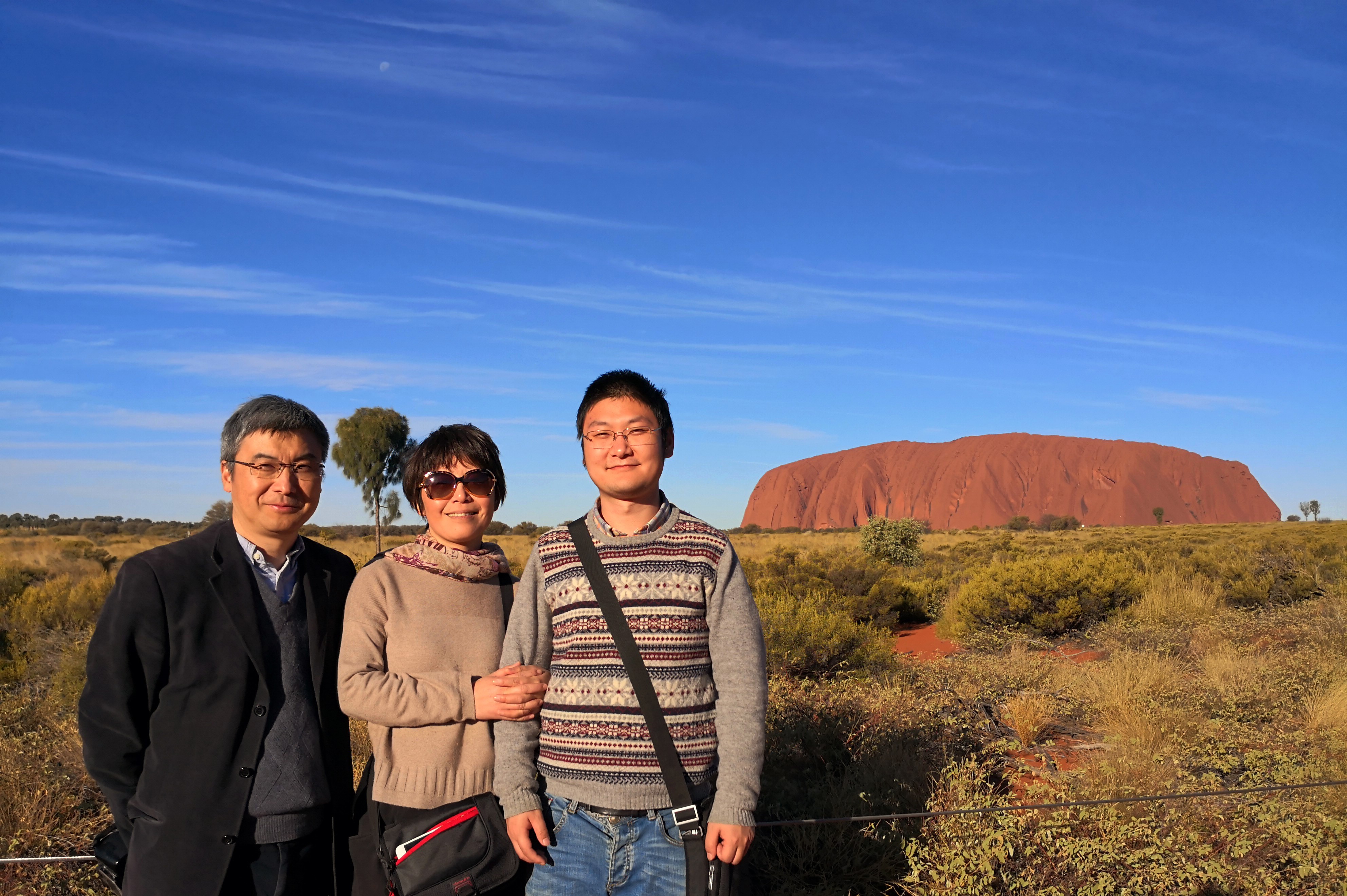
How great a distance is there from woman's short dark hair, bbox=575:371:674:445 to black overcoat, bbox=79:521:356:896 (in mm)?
1033

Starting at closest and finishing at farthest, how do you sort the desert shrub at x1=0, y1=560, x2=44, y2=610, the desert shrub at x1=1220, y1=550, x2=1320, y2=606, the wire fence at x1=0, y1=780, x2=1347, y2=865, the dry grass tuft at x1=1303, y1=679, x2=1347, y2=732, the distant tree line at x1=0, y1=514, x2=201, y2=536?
the wire fence at x1=0, y1=780, x2=1347, y2=865 → the dry grass tuft at x1=1303, y1=679, x2=1347, y2=732 → the desert shrub at x1=0, y1=560, x2=44, y2=610 → the desert shrub at x1=1220, y1=550, x2=1320, y2=606 → the distant tree line at x1=0, y1=514, x2=201, y2=536

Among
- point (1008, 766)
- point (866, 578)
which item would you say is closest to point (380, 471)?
point (866, 578)

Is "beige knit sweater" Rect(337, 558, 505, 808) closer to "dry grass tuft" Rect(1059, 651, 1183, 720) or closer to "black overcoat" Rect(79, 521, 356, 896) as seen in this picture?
"black overcoat" Rect(79, 521, 356, 896)

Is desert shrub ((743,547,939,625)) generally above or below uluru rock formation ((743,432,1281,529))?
below

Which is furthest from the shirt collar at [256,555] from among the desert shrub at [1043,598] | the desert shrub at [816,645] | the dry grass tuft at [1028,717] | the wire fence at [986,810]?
the desert shrub at [1043,598]

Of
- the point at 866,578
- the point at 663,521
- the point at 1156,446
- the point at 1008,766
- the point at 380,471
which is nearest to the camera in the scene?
the point at 663,521

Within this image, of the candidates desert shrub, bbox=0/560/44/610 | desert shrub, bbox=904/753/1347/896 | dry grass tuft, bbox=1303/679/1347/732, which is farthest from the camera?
desert shrub, bbox=0/560/44/610

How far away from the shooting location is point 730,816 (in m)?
1.93

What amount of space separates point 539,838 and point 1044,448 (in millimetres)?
119168

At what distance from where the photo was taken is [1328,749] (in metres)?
4.99

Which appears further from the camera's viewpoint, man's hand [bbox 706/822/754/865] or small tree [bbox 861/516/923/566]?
small tree [bbox 861/516/923/566]

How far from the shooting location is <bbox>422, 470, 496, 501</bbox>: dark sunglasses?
2357mm

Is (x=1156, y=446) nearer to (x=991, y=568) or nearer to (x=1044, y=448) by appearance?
(x=1044, y=448)

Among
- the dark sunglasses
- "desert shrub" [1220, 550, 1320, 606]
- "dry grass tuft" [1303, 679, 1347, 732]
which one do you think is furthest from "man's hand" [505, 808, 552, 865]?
"desert shrub" [1220, 550, 1320, 606]
